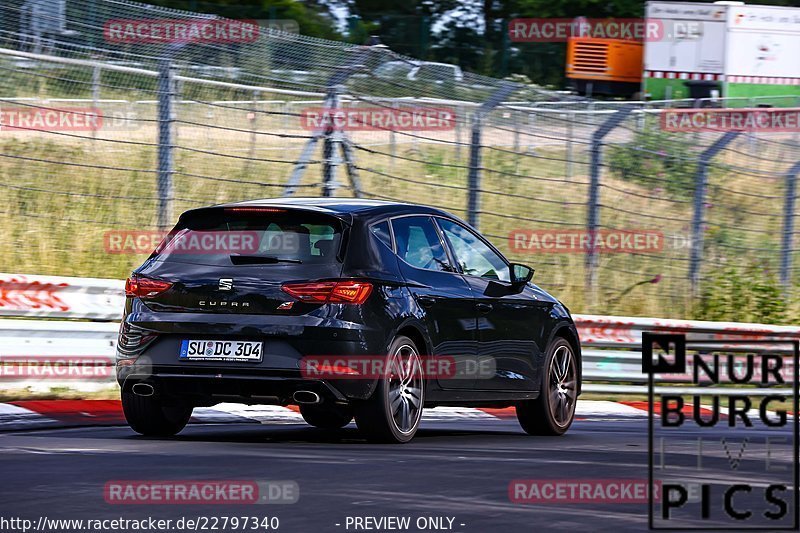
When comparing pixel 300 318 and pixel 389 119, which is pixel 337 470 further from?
pixel 389 119

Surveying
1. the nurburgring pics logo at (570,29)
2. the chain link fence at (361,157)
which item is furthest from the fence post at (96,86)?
the nurburgring pics logo at (570,29)

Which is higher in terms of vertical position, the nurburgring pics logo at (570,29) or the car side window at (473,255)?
the nurburgring pics logo at (570,29)

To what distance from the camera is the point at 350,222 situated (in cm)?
907

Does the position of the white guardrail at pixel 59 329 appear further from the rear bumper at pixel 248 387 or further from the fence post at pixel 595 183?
the fence post at pixel 595 183

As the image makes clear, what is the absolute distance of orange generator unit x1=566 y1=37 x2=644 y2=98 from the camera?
37469mm

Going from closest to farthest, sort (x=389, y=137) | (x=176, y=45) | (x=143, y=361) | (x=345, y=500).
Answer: (x=345, y=500) < (x=143, y=361) < (x=176, y=45) < (x=389, y=137)

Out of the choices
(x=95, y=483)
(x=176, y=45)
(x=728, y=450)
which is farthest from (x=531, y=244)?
(x=95, y=483)

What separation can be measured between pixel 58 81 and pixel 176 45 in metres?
1.20

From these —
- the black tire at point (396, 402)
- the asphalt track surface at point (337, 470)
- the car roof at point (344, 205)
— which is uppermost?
the car roof at point (344, 205)

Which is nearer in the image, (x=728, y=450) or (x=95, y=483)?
(x=95, y=483)

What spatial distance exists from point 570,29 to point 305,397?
109 feet

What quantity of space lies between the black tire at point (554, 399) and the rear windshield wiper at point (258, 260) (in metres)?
2.54

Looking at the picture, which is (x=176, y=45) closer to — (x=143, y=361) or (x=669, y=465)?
(x=143, y=361)

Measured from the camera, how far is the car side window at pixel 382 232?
30.3ft
